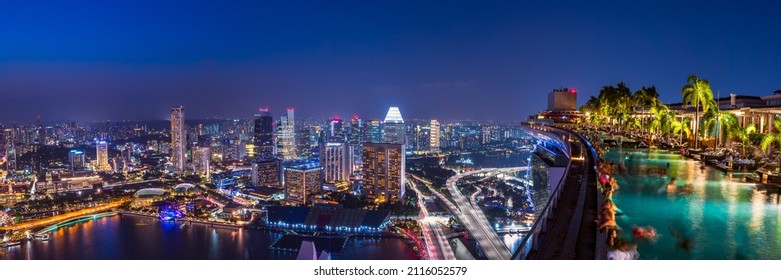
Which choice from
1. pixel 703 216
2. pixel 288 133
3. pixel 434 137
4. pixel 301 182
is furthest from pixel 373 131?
pixel 703 216

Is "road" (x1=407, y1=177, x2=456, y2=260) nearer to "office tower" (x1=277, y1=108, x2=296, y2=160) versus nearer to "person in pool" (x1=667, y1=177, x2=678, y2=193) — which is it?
"person in pool" (x1=667, y1=177, x2=678, y2=193)

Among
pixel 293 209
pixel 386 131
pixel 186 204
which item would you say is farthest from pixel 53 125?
pixel 386 131

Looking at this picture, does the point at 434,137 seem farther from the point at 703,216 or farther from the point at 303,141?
the point at 703,216

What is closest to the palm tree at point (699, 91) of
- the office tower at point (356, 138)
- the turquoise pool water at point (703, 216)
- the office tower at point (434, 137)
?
the turquoise pool water at point (703, 216)

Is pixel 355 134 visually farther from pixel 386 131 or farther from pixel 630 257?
pixel 630 257

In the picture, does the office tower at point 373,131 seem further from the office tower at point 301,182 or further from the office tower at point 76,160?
the office tower at point 76,160

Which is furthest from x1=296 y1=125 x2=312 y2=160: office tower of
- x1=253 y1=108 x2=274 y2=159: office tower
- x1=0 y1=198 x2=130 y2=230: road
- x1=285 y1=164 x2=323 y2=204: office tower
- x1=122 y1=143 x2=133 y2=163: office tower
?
x1=0 y1=198 x2=130 y2=230: road
